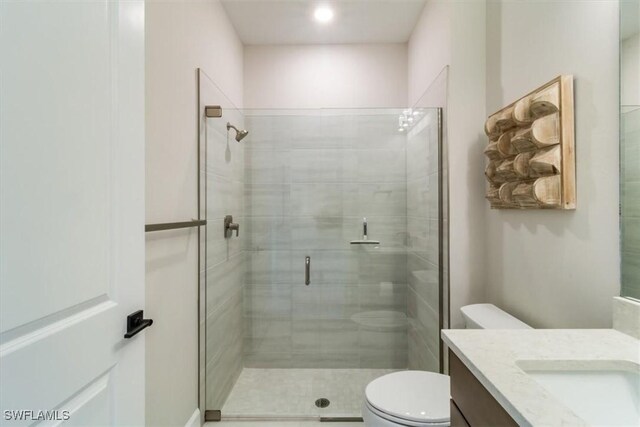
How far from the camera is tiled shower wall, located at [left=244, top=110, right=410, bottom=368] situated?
209cm

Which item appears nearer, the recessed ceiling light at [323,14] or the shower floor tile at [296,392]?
the shower floor tile at [296,392]

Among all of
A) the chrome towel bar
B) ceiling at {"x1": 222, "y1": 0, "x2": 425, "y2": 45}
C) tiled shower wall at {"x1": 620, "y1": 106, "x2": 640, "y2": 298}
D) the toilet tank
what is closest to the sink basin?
tiled shower wall at {"x1": 620, "y1": 106, "x2": 640, "y2": 298}

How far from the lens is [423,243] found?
1.92 meters

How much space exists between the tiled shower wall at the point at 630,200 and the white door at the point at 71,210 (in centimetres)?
144

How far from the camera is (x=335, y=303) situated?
2141 mm

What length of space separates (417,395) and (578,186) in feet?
3.42

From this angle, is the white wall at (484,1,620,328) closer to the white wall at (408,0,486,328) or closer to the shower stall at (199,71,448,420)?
the white wall at (408,0,486,328)

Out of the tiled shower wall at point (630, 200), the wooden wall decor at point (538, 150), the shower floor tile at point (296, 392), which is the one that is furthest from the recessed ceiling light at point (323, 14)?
the shower floor tile at point (296, 392)

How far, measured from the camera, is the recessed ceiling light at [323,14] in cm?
212

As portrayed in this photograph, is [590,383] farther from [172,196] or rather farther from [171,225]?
[172,196]

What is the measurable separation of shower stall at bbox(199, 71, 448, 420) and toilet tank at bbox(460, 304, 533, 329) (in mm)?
519

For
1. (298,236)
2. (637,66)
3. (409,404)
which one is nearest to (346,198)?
(298,236)

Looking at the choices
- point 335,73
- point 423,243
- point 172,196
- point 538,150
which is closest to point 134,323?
point 172,196

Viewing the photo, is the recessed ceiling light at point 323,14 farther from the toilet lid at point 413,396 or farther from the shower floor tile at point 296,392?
the shower floor tile at point 296,392
